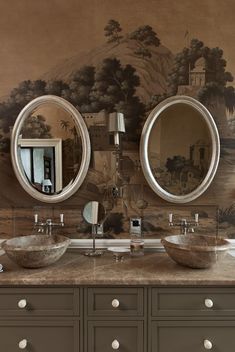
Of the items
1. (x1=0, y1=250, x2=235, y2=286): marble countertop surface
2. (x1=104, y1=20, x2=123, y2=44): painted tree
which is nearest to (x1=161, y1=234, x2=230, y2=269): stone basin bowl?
(x1=0, y1=250, x2=235, y2=286): marble countertop surface
